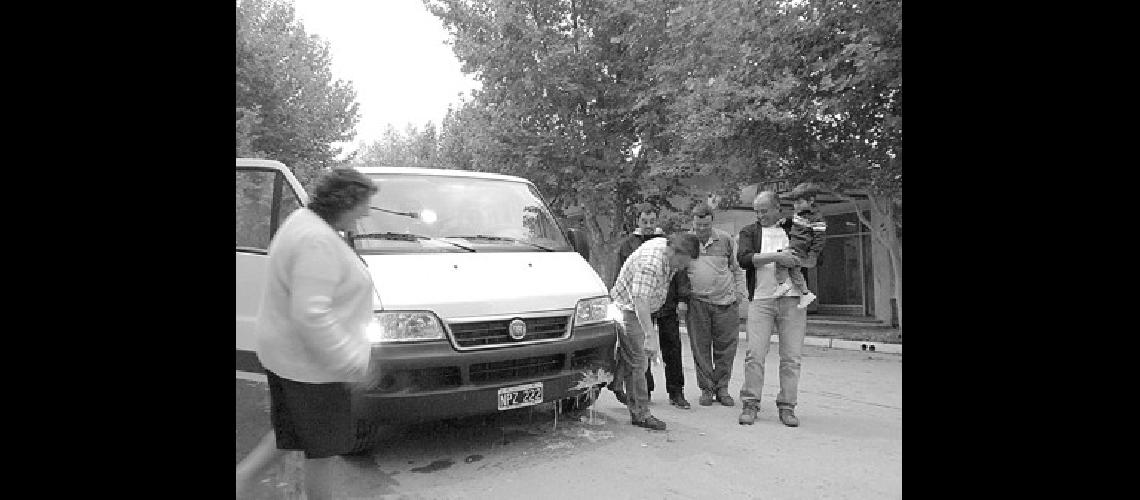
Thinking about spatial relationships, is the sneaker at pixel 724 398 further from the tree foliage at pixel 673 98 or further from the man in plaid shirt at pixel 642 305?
the tree foliage at pixel 673 98

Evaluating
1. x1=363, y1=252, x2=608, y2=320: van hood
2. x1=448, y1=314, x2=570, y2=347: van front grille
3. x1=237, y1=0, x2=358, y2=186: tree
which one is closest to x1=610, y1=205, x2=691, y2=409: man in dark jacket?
x1=363, y1=252, x2=608, y2=320: van hood

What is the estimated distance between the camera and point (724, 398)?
18.5 feet

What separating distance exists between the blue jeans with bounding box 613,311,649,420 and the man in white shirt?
77 centimetres

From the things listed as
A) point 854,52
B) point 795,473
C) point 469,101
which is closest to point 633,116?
point 469,101

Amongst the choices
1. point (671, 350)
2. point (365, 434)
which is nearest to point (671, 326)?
point (671, 350)

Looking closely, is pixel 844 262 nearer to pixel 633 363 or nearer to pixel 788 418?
pixel 788 418

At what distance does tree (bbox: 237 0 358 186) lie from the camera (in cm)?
561

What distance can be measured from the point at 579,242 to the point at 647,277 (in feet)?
2.46

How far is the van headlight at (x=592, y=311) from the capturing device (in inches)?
171

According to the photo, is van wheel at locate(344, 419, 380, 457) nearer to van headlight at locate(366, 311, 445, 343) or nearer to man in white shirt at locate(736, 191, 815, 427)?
van headlight at locate(366, 311, 445, 343)
